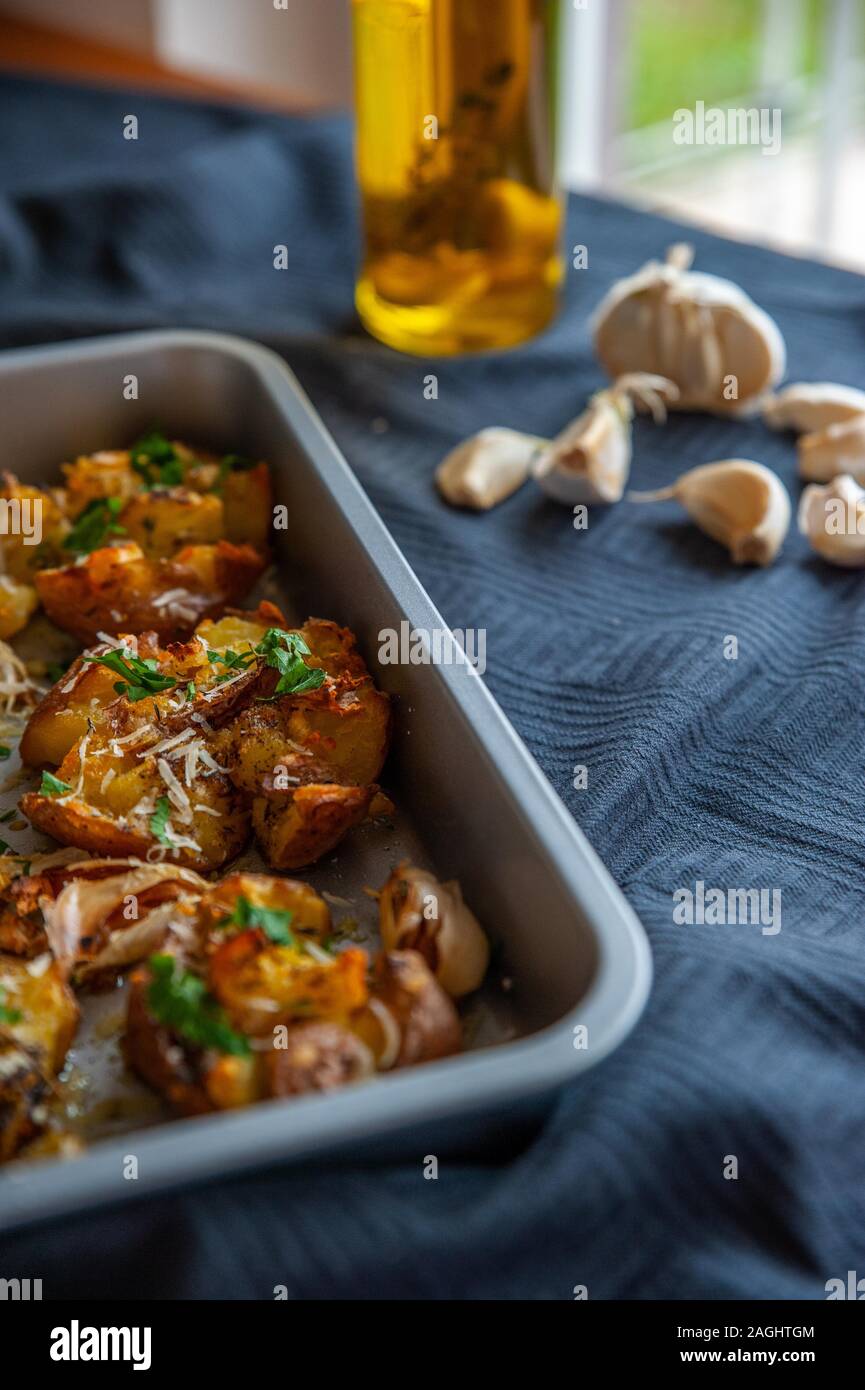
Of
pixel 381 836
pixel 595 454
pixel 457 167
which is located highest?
pixel 457 167

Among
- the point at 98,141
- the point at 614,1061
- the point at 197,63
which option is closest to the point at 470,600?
the point at 614,1061

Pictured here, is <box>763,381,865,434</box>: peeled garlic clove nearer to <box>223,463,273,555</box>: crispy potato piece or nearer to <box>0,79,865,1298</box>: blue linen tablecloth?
<box>0,79,865,1298</box>: blue linen tablecloth

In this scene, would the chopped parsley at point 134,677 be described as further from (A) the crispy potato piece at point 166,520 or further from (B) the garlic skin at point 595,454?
(B) the garlic skin at point 595,454

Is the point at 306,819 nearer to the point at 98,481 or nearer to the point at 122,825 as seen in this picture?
the point at 122,825

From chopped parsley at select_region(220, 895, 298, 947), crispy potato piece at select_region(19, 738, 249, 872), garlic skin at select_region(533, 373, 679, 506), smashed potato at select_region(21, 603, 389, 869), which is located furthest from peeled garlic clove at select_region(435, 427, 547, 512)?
chopped parsley at select_region(220, 895, 298, 947)

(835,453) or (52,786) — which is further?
(835,453)

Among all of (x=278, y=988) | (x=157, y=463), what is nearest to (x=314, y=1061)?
(x=278, y=988)
